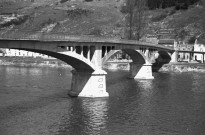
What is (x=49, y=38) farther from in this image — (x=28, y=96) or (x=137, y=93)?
(x=137, y=93)

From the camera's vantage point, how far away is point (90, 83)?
200 feet

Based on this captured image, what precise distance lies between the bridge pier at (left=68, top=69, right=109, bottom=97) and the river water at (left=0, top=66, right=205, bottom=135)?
5.68 feet

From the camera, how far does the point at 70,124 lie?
144ft

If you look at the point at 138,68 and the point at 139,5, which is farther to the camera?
the point at 139,5

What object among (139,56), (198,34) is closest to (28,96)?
(139,56)

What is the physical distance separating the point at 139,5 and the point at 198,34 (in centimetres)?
4084

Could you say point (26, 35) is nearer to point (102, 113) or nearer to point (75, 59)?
point (75, 59)

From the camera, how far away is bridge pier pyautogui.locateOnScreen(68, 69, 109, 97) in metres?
A: 60.9

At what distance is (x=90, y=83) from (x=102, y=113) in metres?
11.4

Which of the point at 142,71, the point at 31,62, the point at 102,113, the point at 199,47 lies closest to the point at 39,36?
the point at 102,113

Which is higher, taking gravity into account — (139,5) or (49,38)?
(139,5)

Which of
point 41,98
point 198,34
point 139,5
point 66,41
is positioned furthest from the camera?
point 198,34

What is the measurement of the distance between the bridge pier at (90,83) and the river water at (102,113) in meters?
1.73

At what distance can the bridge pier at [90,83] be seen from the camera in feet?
200
